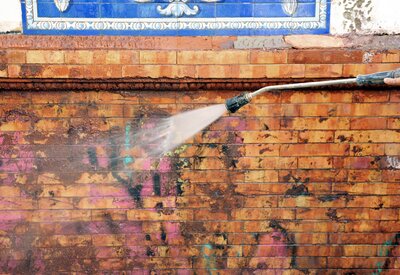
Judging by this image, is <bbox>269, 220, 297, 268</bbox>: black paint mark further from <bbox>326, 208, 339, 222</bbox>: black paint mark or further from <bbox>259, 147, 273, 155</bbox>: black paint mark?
<bbox>259, 147, 273, 155</bbox>: black paint mark

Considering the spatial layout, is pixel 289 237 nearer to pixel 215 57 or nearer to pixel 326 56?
pixel 326 56

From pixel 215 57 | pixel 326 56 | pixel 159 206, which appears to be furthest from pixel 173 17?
pixel 159 206

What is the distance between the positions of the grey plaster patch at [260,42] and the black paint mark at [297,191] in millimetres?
1212

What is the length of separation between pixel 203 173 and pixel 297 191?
0.84 metres

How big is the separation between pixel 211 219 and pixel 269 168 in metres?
0.68

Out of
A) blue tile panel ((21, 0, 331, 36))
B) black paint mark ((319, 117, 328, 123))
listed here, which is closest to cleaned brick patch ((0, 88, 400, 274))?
black paint mark ((319, 117, 328, 123))

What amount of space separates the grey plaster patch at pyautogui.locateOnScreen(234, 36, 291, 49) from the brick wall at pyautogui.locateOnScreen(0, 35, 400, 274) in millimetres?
88

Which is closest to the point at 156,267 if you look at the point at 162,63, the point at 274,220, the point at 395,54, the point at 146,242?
the point at 146,242

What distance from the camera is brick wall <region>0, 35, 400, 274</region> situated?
3201 mm

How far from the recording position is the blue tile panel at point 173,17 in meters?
3.20

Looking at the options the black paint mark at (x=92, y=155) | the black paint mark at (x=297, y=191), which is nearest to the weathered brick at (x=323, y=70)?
the black paint mark at (x=297, y=191)

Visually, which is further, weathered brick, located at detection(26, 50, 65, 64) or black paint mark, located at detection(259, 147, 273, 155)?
black paint mark, located at detection(259, 147, 273, 155)

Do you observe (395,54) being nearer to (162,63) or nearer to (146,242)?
(162,63)

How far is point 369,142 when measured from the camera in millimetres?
3332
